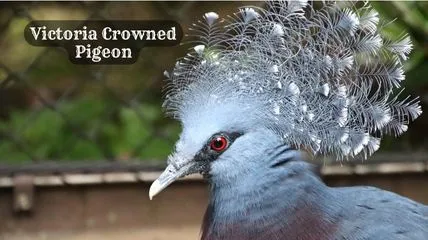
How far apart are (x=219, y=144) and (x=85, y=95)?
152cm

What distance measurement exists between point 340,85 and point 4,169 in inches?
52.7

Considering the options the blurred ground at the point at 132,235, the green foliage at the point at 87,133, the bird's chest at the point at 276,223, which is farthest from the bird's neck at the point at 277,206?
the green foliage at the point at 87,133

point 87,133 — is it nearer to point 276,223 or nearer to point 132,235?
point 132,235

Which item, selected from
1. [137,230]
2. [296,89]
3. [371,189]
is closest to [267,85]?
[296,89]

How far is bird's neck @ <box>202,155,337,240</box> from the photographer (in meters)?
1.76

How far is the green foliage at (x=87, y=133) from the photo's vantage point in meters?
3.01

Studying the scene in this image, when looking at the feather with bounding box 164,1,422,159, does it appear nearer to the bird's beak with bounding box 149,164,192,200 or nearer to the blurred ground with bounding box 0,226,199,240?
the bird's beak with bounding box 149,164,192,200

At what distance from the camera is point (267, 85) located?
5.92 feet

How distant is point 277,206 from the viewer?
70.0 inches

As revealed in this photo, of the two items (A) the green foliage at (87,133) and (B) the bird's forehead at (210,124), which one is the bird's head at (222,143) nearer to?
(B) the bird's forehead at (210,124)

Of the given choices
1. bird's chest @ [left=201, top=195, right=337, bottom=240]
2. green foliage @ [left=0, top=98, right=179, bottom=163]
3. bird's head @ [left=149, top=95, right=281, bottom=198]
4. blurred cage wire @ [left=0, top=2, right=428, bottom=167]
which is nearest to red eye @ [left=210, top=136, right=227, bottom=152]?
bird's head @ [left=149, top=95, right=281, bottom=198]

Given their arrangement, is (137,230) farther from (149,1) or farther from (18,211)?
(149,1)

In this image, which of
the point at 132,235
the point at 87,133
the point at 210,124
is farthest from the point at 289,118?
the point at 87,133

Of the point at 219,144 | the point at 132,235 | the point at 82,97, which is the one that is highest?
the point at 82,97
